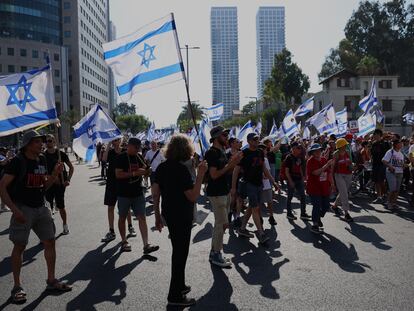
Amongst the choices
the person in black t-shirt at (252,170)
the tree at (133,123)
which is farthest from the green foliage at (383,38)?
the tree at (133,123)

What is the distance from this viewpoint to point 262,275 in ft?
17.4

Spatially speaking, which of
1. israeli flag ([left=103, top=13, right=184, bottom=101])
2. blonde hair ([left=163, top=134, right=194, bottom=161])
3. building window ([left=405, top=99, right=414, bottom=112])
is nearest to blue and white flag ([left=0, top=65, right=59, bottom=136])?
israeli flag ([left=103, top=13, right=184, bottom=101])

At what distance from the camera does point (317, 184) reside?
7.78 meters

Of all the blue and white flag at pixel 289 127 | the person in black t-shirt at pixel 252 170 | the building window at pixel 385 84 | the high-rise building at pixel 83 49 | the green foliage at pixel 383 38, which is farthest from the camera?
the high-rise building at pixel 83 49

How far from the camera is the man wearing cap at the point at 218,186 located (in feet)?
18.6

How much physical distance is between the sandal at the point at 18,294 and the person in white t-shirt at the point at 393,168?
319 inches

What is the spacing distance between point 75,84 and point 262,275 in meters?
95.1

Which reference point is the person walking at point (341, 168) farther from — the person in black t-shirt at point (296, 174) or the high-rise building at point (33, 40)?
the high-rise building at point (33, 40)

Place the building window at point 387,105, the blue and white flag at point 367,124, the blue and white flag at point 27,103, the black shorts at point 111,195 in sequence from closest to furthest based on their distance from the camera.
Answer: the blue and white flag at point 27,103 → the black shorts at point 111,195 → the blue and white flag at point 367,124 → the building window at point 387,105

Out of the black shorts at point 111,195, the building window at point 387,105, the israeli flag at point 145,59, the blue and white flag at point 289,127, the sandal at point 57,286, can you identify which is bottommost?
the sandal at point 57,286

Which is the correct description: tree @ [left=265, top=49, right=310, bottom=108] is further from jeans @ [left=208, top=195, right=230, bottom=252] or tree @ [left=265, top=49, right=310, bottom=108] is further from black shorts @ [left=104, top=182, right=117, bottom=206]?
jeans @ [left=208, top=195, right=230, bottom=252]

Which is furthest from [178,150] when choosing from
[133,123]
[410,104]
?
[133,123]

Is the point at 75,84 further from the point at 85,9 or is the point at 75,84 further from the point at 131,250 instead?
the point at 131,250

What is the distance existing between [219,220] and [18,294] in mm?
2646
